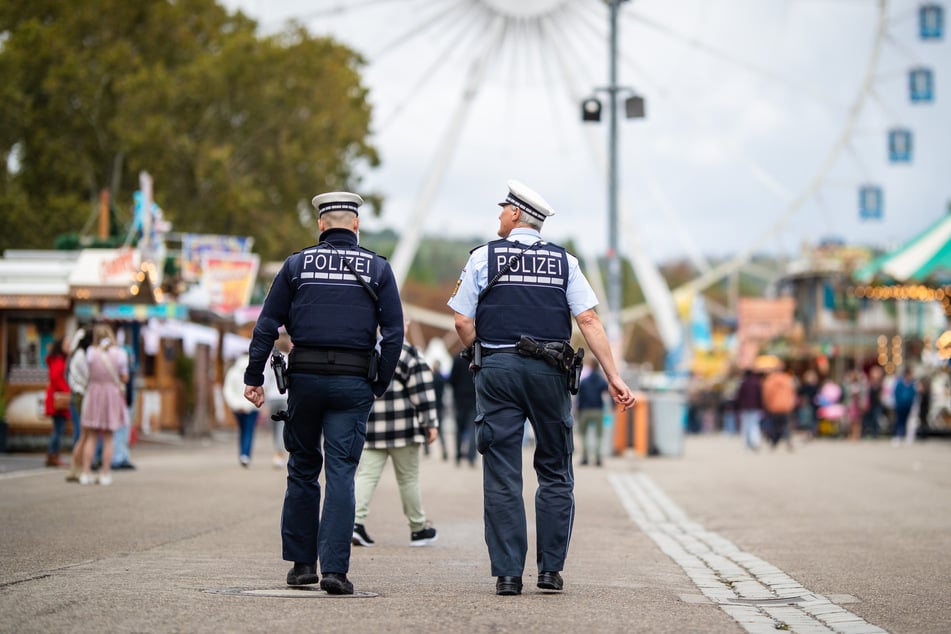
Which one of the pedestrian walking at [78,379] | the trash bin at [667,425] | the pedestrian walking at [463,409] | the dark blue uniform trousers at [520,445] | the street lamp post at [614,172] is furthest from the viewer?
the trash bin at [667,425]

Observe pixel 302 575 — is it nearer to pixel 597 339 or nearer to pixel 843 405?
pixel 597 339

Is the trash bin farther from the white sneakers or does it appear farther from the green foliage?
the green foliage

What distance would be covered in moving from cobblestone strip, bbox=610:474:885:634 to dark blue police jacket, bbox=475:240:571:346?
5.06 ft

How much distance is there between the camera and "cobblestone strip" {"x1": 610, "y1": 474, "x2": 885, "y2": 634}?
6.56 meters

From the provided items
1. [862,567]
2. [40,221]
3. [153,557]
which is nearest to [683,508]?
[862,567]

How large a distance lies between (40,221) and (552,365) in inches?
1322

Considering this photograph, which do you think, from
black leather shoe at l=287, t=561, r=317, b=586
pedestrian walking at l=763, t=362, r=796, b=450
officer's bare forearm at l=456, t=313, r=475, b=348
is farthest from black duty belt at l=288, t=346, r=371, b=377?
pedestrian walking at l=763, t=362, r=796, b=450

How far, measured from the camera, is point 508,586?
7.25 meters

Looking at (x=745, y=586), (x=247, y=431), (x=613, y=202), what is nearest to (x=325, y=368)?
(x=745, y=586)

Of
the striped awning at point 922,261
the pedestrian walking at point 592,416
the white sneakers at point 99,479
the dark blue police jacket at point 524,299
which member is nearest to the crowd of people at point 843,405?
the striped awning at point 922,261

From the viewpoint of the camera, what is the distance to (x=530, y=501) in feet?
48.0

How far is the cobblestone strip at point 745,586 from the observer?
6.56 metres

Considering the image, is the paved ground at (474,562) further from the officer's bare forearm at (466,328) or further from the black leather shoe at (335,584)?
the officer's bare forearm at (466,328)

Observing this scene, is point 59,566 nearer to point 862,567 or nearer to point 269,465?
point 862,567
